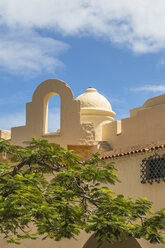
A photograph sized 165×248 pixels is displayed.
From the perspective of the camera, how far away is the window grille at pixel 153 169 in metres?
14.6

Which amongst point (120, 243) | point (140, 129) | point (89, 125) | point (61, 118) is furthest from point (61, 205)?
point (61, 118)

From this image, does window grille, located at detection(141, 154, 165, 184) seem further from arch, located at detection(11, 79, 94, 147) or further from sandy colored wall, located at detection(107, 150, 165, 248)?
arch, located at detection(11, 79, 94, 147)

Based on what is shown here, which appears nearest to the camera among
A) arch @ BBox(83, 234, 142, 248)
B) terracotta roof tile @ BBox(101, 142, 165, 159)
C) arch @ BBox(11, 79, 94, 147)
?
terracotta roof tile @ BBox(101, 142, 165, 159)

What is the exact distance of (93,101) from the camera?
85.8 feet

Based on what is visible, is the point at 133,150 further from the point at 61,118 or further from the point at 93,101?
the point at 93,101

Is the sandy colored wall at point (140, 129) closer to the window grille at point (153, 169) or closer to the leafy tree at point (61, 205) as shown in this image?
the window grille at point (153, 169)

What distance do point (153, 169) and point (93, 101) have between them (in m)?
11.7

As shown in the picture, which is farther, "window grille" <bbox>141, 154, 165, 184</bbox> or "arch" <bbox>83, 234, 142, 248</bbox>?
"arch" <bbox>83, 234, 142, 248</bbox>

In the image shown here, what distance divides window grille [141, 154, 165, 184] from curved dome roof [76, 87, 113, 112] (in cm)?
1098

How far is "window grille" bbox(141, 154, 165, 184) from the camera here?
575 inches

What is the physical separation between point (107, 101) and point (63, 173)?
15.8 meters

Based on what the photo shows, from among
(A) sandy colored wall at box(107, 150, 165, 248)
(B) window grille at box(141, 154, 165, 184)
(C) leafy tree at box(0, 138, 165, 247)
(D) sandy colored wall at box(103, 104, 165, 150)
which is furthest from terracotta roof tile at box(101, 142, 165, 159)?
(D) sandy colored wall at box(103, 104, 165, 150)

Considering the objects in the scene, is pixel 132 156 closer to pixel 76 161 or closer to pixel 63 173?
pixel 76 161

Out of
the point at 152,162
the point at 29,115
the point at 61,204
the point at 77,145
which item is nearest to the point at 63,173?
the point at 61,204
